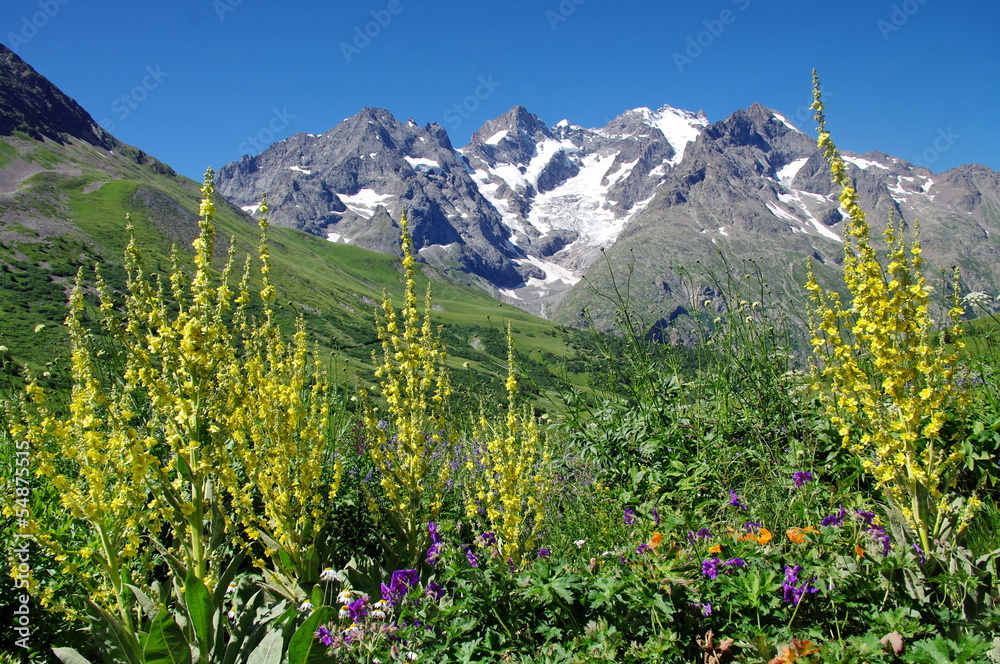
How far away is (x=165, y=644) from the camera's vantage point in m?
3.04

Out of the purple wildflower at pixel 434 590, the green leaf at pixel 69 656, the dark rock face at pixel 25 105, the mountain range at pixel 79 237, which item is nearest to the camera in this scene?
the green leaf at pixel 69 656

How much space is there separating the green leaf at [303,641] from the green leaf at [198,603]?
0.51 metres

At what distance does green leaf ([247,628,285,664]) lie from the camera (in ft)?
11.1

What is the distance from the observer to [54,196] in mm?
138500

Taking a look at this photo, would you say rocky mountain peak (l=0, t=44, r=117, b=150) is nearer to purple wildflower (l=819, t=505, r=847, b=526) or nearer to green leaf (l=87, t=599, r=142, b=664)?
green leaf (l=87, t=599, r=142, b=664)

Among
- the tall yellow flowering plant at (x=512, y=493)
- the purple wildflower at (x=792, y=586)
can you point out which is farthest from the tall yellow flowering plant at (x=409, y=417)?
the purple wildflower at (x=792, y=586)

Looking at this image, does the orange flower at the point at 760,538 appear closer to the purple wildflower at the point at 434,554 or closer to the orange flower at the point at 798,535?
the orange flower at the point at 798,535

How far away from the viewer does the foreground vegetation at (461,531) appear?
9.96ft

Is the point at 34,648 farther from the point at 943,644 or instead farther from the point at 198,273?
the point at 943,644

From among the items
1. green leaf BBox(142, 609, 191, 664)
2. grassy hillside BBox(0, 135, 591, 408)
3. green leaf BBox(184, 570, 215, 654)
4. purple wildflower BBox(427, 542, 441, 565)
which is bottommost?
green leaf BBox(142, 609, 191, 664)

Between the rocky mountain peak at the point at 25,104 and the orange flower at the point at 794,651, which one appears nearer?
the orange flower at the point at 794,651

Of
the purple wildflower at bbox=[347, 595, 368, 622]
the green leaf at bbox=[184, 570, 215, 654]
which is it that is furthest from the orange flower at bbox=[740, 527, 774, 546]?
the green leaf at bbox=[184, 570, 215, 654]

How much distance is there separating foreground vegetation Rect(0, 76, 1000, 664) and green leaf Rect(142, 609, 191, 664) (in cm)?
1

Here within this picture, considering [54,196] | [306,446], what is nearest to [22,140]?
[54,196]
